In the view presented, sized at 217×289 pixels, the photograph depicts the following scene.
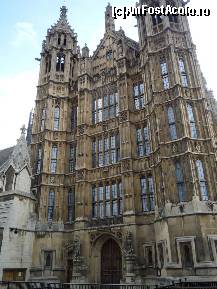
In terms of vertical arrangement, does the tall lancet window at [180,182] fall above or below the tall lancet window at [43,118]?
below

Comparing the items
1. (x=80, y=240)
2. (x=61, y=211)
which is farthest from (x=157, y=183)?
(x=61, y=211)

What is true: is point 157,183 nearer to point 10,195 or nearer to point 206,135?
point 206,135

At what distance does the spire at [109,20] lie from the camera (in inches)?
1189

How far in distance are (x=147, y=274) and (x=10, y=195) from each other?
11667mm

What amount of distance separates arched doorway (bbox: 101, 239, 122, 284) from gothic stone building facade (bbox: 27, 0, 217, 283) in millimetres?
70

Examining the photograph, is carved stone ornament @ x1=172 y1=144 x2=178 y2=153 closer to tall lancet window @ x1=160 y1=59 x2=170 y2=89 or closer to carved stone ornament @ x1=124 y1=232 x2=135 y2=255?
tall lancet window @ x1=160 y1=59 x2=170 y2=89

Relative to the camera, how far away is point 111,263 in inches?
825

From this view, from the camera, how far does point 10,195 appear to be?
21.8 metres

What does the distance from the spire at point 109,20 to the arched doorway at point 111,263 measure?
21.6 m

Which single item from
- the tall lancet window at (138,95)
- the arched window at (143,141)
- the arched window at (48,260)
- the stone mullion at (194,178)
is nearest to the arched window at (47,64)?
the tall lancet window at (138,95)

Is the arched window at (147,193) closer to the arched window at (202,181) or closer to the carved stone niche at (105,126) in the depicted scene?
the arched window at (202,181)

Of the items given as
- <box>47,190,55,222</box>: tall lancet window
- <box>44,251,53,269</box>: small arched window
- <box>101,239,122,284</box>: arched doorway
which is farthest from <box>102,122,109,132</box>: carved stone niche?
<box>44,251,53,269</box>: small arched window

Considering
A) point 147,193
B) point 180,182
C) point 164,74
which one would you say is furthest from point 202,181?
point 164,74

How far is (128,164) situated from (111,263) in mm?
7487
